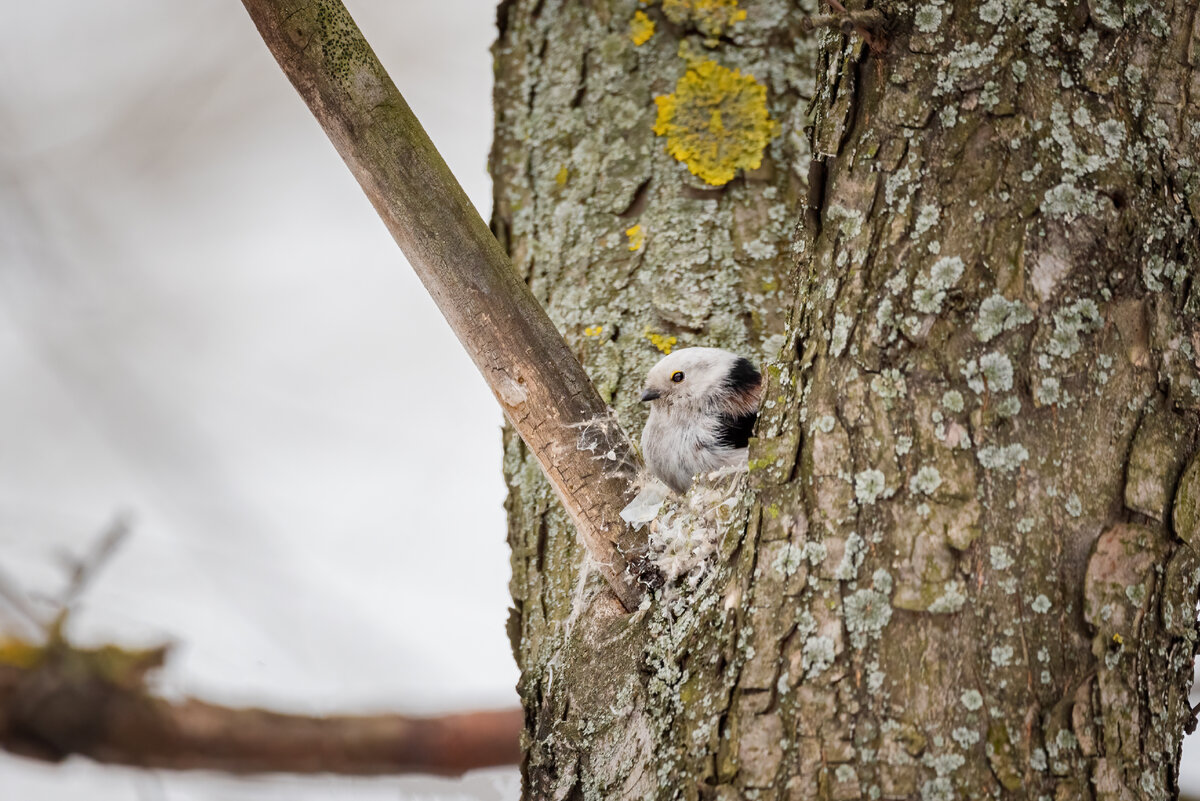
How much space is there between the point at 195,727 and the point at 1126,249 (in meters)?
2.72

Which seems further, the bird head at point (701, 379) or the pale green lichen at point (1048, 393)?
the bird head at point (701, 379)

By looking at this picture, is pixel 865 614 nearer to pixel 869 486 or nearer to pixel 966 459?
pixel 869 486

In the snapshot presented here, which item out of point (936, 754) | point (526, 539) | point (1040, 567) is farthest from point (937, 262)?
point (526, 539)

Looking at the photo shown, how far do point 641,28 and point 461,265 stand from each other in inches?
61.8

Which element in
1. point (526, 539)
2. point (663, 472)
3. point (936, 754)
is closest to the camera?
point (936, 754)

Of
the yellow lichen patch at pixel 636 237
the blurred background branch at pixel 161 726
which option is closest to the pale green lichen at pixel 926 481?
the yellow lichen patch at pixel 636 237

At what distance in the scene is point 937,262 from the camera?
183cm

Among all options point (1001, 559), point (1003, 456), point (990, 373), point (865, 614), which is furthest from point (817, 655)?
point (990, 373)

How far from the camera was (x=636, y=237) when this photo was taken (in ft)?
10.3

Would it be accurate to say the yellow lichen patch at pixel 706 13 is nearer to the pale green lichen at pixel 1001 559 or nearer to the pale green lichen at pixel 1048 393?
the pale green lichen at pixel 1048 393

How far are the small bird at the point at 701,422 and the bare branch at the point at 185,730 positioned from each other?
106 centimetres

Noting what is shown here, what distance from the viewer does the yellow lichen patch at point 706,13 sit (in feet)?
10.9

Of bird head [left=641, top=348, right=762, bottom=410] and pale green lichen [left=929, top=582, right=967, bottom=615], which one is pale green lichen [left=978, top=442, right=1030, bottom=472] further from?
bird head [left=641, top=348, right=762, bottom=410]

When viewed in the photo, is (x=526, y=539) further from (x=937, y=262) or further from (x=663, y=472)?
(x=937, y=262)
